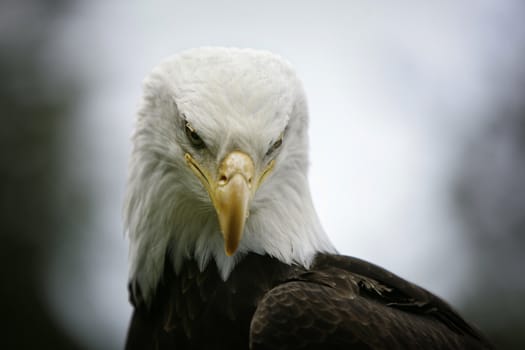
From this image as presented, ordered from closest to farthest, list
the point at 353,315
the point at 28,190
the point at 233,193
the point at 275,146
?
the point at 233,193
the point at 353,315
the point at 275,146
the point at 28,190

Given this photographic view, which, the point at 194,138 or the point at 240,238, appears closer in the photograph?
the point at 240,238

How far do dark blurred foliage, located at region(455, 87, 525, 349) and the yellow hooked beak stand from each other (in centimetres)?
818

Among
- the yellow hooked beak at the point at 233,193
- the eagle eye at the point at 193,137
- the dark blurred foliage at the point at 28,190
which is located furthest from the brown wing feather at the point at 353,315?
the dark blurred foliage at the point at 28,190

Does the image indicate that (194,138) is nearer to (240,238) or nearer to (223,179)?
(223,179)

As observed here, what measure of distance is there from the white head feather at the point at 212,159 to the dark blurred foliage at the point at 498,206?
763 cm

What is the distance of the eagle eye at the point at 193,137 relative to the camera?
2629 mm

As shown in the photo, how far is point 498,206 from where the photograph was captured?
1041 cm

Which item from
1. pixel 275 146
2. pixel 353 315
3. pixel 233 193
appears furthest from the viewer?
pixel 275 146

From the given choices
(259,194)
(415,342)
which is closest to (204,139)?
(259,194)

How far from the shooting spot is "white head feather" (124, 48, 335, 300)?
2.61 m

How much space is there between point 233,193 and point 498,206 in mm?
8960

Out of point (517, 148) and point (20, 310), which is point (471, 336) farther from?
point (517, 148)

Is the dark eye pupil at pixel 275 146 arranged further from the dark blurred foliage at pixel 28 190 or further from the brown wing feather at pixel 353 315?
the dark blurred foliage at pixel 28 190

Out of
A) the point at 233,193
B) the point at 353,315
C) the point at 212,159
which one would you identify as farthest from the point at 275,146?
the point at 353,315
